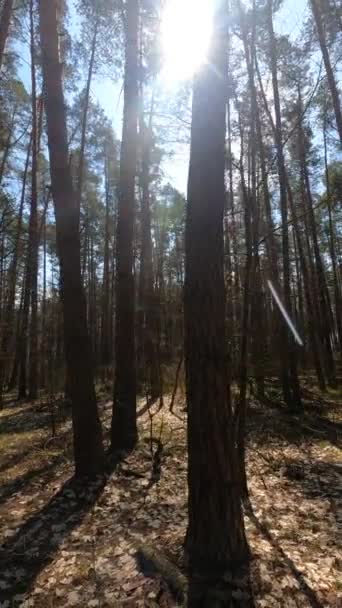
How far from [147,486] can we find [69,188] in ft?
11.5

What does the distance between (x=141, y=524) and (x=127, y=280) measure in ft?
10.9

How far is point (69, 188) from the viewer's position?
502cm

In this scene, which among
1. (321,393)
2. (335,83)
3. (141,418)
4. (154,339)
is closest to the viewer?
(141,418)

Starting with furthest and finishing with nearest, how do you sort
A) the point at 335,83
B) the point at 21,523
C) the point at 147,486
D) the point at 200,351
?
1. the point at 335,83
2. the point at 147,486
3. the point at 21,523
4. the point at 200,351

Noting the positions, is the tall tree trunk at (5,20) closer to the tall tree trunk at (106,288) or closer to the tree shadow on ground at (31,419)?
the tree shadow on ground at (31,419)

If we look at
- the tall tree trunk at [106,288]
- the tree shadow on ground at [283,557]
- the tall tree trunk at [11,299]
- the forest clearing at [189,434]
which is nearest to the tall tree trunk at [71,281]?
the forest clearing at [189,434]

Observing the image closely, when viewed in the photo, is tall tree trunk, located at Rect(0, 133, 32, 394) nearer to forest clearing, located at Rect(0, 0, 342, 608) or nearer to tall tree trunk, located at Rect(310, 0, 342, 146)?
forest clearing, located at Rect(0, 0, 342, 608)

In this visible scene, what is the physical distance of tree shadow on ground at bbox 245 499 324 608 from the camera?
2.66 meters

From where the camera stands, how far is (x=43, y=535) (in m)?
3.68

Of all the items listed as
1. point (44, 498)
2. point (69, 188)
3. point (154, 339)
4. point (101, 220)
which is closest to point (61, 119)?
point (69, 188)

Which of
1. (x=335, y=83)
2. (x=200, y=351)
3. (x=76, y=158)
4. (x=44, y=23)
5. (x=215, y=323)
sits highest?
(x=76, y=158)

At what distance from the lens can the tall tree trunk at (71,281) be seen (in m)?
4.87

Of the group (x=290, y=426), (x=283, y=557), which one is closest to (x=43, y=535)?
(x=283, y=557)

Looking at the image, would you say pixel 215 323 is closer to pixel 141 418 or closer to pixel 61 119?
pixel 61 119
